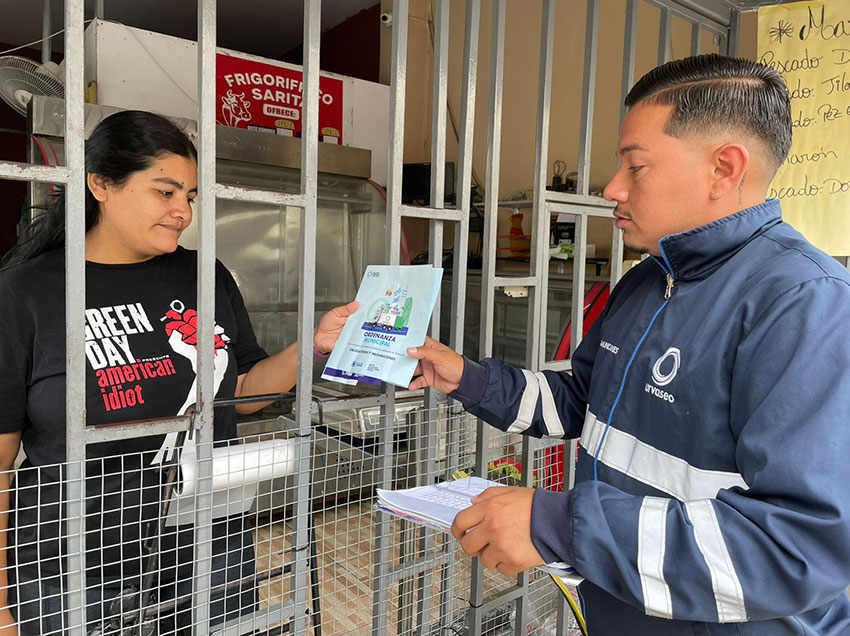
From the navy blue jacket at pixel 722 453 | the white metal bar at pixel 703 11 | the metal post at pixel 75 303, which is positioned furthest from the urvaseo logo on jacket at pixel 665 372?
the white metal bar at pixel 703 11

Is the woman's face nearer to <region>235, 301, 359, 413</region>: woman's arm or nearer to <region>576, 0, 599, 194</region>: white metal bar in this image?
<region>235, 301, 359, 413</region>: woman's arm

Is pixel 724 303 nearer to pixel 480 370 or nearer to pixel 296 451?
pixel 480 370

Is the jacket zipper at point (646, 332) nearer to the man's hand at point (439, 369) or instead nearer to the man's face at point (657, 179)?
the man's face at point (657, 179)

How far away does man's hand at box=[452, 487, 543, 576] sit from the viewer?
840 mm

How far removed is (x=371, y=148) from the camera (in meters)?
4.13

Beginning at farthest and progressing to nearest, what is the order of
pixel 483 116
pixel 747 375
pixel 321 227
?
pixel 483 116 < pixel 321 227 < pixel 747 375

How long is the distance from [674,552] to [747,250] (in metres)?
0.47

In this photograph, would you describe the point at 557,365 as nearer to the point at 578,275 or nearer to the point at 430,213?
the point at 578,275

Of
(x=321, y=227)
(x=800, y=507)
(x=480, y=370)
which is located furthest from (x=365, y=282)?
(x=321, y=227)

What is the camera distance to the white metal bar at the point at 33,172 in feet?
2.87

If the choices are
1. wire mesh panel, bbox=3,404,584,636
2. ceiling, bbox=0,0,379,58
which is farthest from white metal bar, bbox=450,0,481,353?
ceiling, bbox=0,0,379,58

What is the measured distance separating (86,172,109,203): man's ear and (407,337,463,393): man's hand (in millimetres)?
753

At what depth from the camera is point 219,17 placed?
5.22m

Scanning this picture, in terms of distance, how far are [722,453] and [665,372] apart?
15 centimetres
